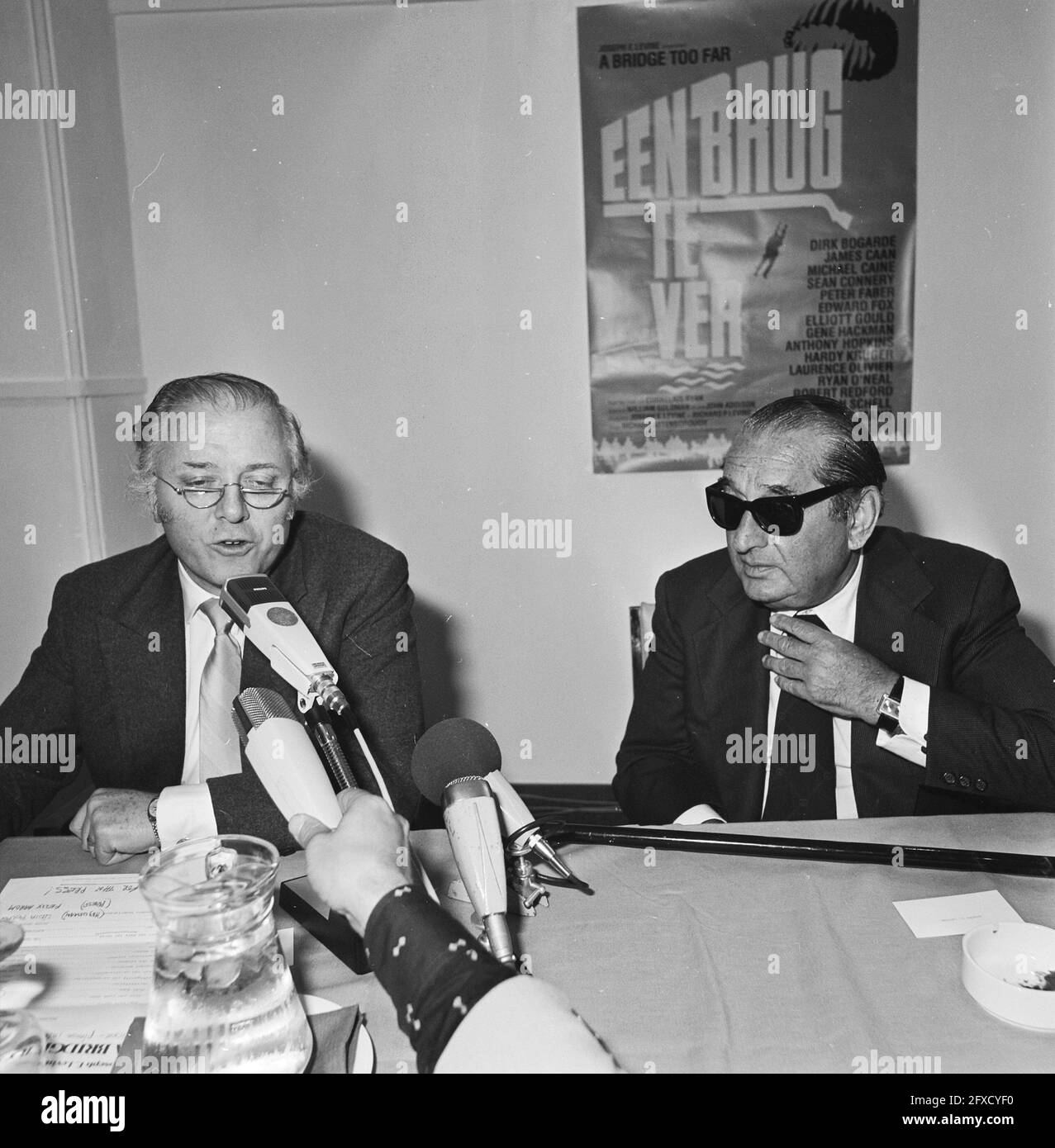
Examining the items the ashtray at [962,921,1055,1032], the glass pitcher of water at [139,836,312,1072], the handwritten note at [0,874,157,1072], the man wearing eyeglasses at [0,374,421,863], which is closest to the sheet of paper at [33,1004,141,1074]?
the handwritten note at [0,874,157,1072]

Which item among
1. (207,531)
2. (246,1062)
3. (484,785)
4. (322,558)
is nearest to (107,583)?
(207,531)

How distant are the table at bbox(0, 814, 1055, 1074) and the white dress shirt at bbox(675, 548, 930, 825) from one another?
262 mm

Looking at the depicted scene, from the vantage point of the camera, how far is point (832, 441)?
209 cm

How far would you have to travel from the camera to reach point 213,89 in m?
3.57

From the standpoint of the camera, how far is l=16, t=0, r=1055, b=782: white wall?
3.50m

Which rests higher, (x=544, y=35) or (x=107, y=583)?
(x=544, y=35)

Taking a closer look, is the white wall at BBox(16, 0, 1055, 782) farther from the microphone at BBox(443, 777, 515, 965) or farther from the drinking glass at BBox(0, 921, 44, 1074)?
the drinking glass at BBox(0, 921, 44, 1074)

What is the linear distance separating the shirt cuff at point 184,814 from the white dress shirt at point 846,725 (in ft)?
2.87

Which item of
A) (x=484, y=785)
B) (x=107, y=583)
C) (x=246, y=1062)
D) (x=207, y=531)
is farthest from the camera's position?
(x=107, y=583)

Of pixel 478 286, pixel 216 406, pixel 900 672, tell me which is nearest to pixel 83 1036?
pixel 216 406

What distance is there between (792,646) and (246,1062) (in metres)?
1.37

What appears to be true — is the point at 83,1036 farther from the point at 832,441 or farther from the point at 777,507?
the point at 832,441

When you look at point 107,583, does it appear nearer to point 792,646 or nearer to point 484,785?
point 484,785

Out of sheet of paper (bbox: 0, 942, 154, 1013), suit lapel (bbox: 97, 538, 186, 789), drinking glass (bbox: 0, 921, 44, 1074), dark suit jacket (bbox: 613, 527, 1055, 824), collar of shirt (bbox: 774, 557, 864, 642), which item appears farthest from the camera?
collar of shirt (bbox: 774, 557, 864, 642)
